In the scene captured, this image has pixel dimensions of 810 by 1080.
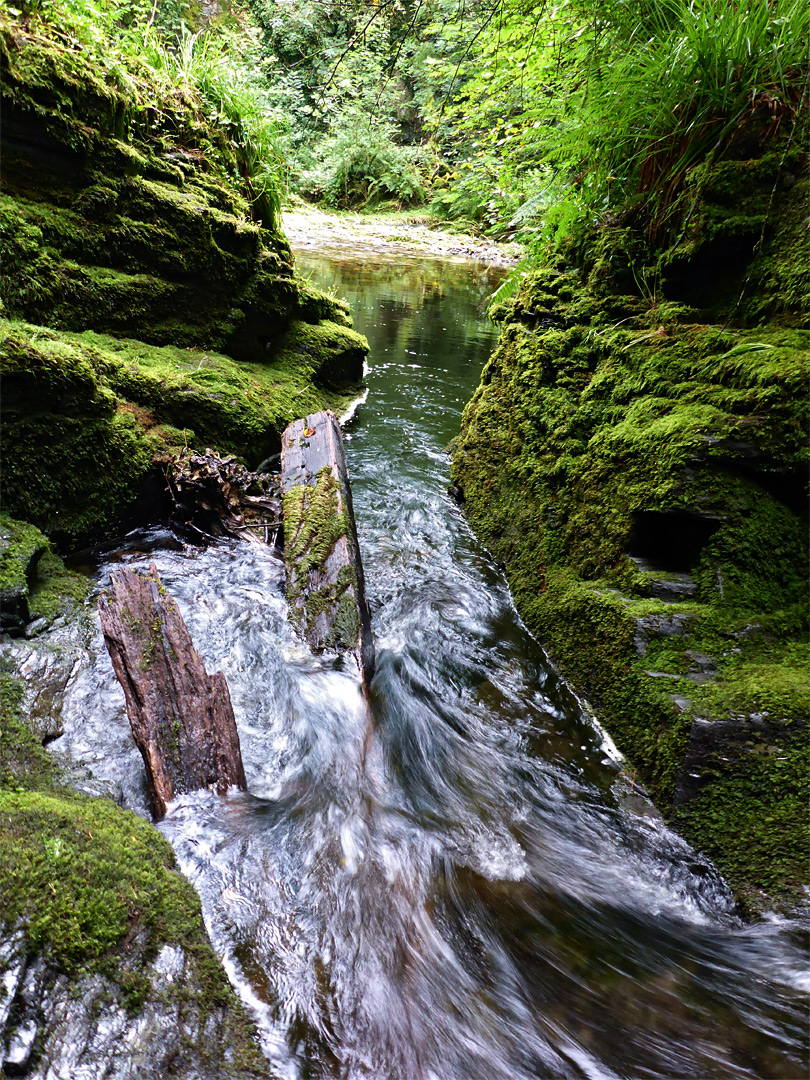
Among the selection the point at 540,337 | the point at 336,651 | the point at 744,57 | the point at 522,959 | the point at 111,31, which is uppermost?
the point at 111,31

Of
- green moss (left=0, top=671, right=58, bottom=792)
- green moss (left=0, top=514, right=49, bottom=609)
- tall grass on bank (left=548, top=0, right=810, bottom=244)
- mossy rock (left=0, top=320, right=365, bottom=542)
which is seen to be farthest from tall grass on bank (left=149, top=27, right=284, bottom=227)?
green moss (left=0, top=671, right=58, bottom=792)

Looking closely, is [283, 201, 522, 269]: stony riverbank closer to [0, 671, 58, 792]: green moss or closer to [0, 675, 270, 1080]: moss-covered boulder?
[0, 671, 58, 792]: green moss

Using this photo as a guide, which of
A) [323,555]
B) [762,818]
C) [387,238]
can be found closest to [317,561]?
[323,555]

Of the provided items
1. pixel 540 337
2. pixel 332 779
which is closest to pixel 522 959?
pixel 332 779

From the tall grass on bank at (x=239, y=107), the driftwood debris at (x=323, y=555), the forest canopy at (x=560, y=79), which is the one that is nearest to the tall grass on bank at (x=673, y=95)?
the forest canopy at (x=560, y=79)

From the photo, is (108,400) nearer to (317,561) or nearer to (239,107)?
(317,561)

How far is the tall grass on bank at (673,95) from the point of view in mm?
3068

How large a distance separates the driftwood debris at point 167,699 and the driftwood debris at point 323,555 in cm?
94

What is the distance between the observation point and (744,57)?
312cm

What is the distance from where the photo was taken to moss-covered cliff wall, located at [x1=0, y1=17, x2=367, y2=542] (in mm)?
3527

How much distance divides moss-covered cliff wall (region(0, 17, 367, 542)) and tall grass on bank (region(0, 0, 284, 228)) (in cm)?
9

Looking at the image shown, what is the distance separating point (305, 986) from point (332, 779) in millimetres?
933

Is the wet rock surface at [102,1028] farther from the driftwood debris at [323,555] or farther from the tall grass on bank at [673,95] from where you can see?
the tall grass on bank at [673,95]

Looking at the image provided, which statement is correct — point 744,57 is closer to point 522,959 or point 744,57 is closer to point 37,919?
point 522,959
